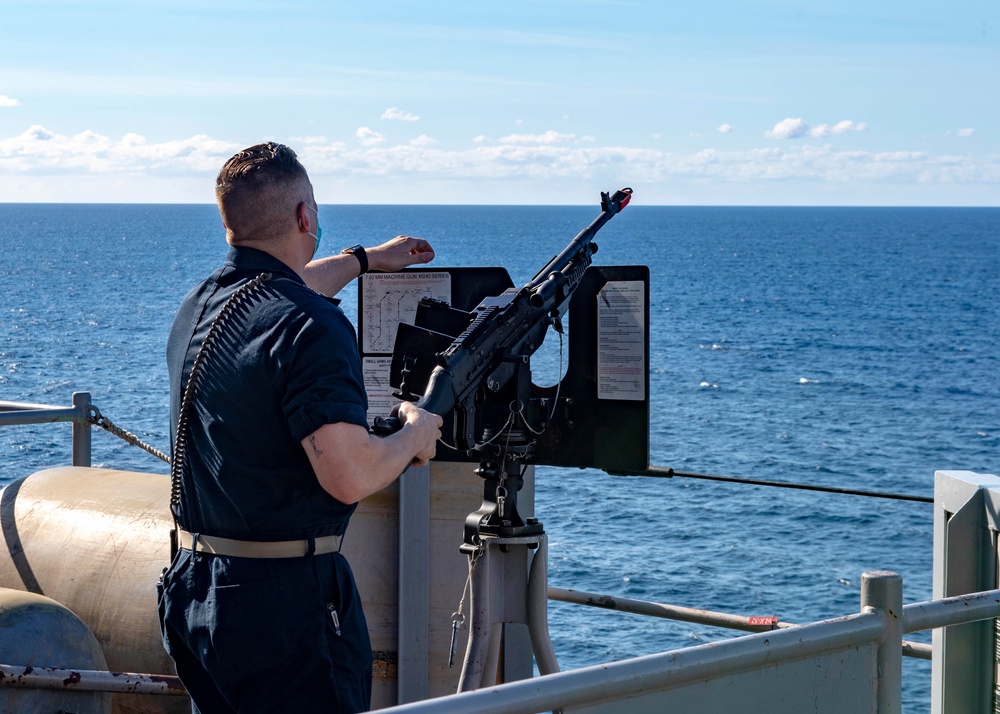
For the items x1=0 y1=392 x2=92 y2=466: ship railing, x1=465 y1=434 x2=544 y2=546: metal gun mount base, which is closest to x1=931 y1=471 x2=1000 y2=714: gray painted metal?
x1=465 y1=434 x2=544 y2=546: metal gun mount base

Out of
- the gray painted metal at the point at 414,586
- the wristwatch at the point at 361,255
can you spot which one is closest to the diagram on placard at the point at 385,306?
the gray painted metal at the point at 414,586

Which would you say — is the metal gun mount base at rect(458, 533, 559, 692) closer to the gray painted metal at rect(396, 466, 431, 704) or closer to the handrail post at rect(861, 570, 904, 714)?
the gray painted metal at rect(396, 466, 431, 704)

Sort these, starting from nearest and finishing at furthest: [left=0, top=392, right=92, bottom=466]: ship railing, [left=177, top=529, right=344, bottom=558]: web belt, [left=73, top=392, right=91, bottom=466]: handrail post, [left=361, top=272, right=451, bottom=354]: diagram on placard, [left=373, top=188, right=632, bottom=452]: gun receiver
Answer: [left=177, top=529, right=344, bottom=558]: web belt, [left=373, top=188, right=632, bottom=452]: gun receiver, [left=361, top=272, right=451, bottom=354]: diagram on placard, [left=0, top=392, right=92, bottom=466]: ship railing, [left=73, top=392, right=91, bottom=466]: handrail post

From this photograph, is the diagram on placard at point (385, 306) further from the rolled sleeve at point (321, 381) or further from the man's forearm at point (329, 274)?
the rolled sleeve at point (321, 381)

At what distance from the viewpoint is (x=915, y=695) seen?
643 inches

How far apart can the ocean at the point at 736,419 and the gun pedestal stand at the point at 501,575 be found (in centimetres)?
84

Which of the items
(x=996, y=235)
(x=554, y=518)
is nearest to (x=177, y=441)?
(x=554, y=518)

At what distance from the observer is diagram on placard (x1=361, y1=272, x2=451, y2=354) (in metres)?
4.54

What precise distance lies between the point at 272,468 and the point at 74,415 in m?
3.22

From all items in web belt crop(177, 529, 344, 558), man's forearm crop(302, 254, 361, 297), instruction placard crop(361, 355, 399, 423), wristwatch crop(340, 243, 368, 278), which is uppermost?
wristwatch crop(340, 243, 368, 278)

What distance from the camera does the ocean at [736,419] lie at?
21.2m

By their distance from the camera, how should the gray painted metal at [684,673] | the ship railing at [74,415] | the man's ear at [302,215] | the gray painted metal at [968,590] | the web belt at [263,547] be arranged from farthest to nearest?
the ship railing at [74,415] → the gray painted metal at [968,590] → the man's ear at [302,215] → the web belt at [263,547] → the gray painted metal at [684,673]

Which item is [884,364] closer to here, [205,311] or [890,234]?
[205,311]

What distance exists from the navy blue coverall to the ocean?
185 centimetres
